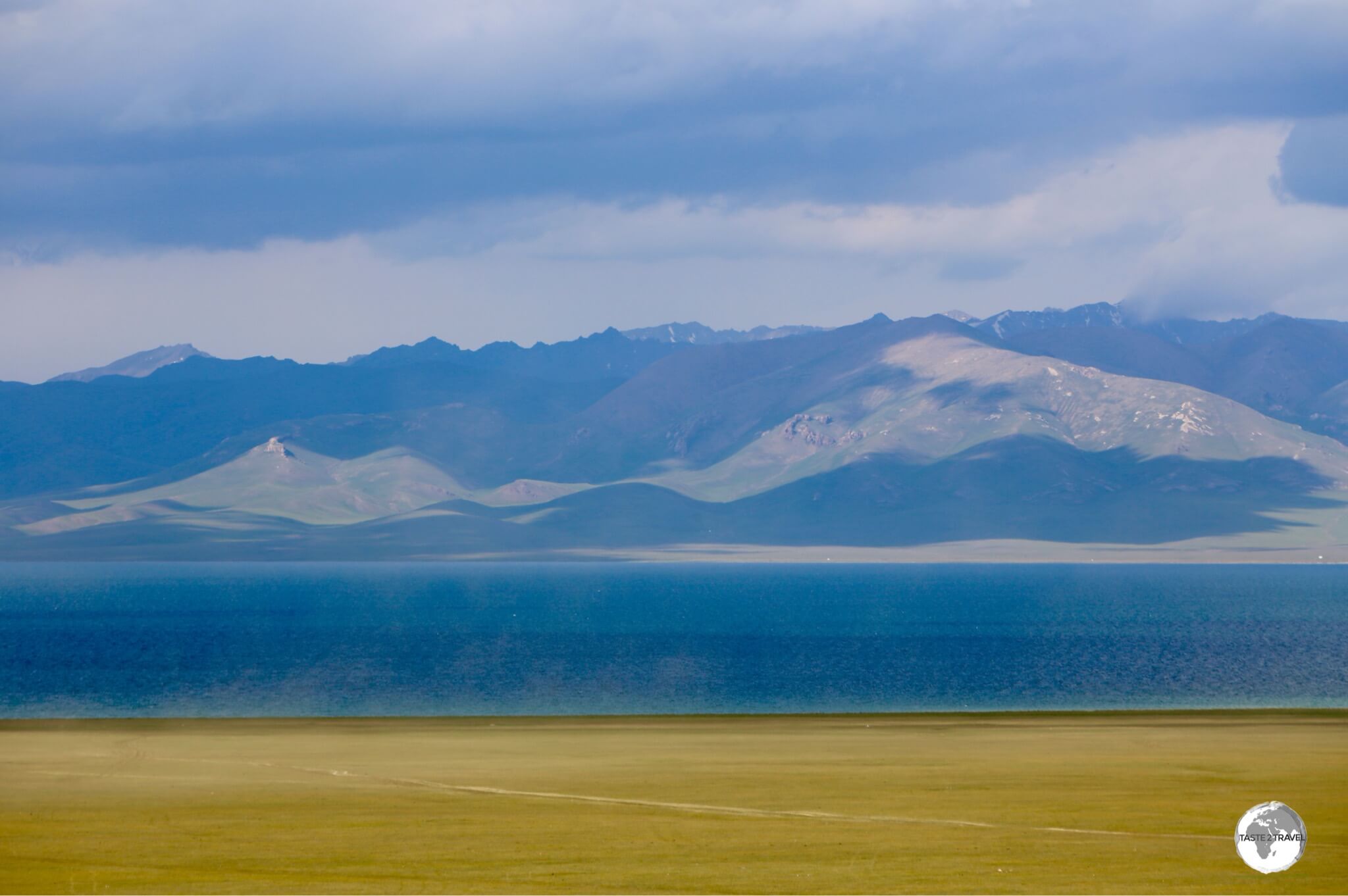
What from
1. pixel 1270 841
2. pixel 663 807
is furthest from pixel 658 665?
pixel 1270 841

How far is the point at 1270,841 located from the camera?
38.0m

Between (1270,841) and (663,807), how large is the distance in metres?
18.7

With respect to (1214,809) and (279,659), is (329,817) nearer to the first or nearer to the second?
(1214,809)

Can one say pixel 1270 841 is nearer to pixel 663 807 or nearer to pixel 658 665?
pixel 663 807

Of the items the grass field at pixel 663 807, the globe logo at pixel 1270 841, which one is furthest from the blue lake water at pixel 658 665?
the globe logo at pixel 1270 841

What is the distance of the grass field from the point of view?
3794cm

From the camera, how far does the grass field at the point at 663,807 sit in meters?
37.9

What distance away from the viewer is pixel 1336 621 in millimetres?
181000

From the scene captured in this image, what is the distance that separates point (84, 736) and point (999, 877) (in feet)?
157

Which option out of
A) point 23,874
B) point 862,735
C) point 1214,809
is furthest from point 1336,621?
point 23,874

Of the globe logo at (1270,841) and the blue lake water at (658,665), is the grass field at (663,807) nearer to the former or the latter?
the globe logo at (1270,841)

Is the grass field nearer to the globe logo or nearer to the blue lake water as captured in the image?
the globe logo

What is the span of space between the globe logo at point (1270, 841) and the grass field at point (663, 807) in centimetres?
48

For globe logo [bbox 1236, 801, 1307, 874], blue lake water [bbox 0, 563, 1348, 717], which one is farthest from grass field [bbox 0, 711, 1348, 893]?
blue lake water [bbox 0, 563, 1348, 717]
